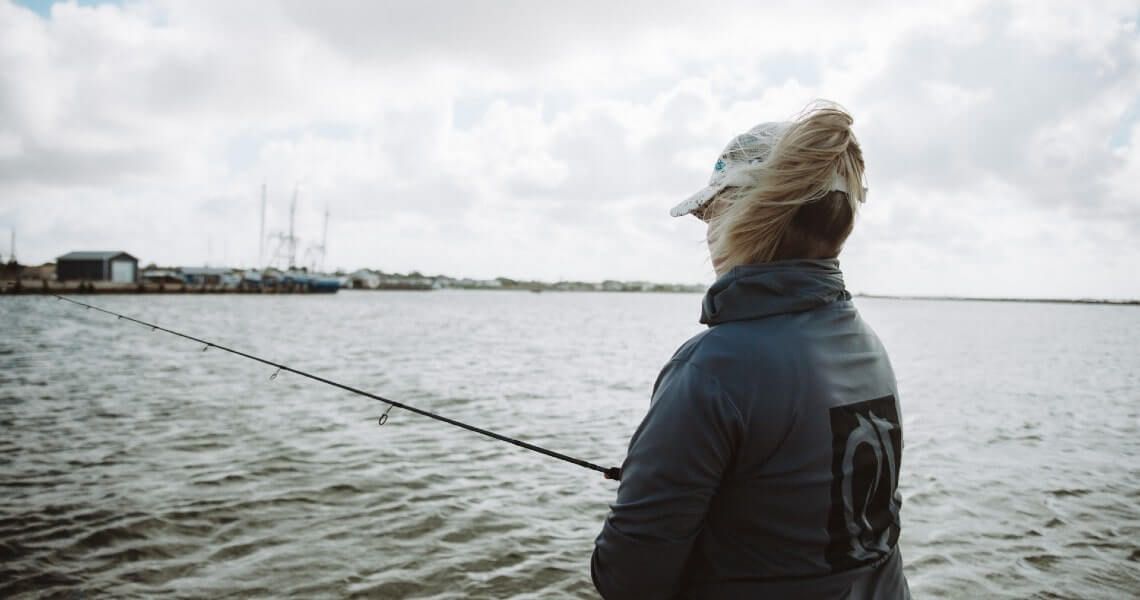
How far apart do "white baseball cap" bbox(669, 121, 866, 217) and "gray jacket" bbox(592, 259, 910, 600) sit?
0.28m

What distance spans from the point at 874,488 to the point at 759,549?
0.42 metres

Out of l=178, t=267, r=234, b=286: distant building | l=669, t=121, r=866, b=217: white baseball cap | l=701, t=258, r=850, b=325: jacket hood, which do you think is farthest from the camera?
l=178, t=267, r=234, b=286: distant building

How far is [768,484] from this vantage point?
1.77m

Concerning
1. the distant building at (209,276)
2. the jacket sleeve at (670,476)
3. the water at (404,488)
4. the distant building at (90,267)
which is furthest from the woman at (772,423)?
the distant building at (209,276)

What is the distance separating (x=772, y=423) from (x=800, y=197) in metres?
0.63

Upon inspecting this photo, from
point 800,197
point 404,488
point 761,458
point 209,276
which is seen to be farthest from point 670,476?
point 209,276

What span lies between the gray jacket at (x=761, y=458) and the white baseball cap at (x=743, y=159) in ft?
0.93

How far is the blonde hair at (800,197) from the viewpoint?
181cm

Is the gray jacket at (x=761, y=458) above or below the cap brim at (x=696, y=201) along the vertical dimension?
below

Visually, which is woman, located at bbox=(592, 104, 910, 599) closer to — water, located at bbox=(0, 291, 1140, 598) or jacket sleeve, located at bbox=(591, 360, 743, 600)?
jacket sleeve, located at bbox=(591, 360, 743, 600)

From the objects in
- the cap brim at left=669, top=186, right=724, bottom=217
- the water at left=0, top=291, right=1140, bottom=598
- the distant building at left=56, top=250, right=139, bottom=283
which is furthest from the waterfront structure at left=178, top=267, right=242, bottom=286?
the cap brim at left=669, top=186, right=724, bottom=217

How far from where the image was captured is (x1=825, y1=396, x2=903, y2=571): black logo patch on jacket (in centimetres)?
183

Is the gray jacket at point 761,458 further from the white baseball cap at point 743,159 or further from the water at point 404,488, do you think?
the water at point 404,488

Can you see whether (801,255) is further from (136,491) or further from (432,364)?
(432,364)
